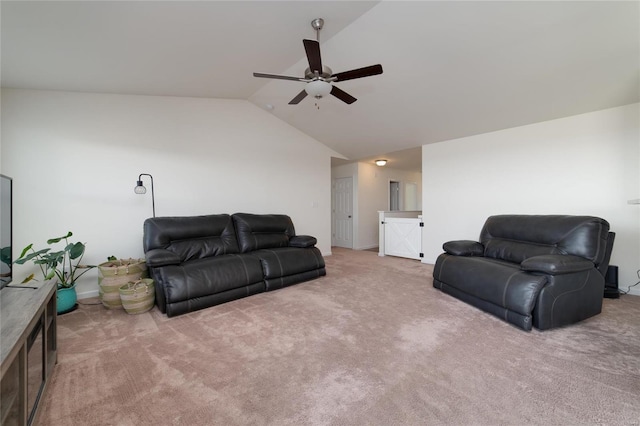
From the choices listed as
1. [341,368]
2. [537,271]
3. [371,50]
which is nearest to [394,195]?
[371,50]

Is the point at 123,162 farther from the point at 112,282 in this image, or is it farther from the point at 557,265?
the point at 557,265

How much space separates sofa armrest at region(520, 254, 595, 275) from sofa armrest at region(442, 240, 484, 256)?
849mm

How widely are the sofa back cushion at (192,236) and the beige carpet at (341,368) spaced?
88 centimetres

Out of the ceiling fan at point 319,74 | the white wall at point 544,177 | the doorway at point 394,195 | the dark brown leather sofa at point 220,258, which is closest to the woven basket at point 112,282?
the dark brown leather sofa at point 220,258

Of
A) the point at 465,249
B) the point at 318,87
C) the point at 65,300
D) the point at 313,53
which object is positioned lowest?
the point at 65,300

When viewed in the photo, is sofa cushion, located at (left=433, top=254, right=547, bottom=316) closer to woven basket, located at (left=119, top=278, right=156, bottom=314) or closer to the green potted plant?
woven basket, located at (left=119, top=278, right=156, bottom=314)

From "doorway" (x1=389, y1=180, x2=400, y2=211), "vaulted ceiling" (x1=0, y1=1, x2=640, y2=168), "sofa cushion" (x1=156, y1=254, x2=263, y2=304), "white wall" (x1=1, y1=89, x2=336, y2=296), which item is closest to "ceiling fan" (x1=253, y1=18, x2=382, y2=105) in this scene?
"vaulted ceiling" (x1=0, y1=1, x2=640, y2=168)

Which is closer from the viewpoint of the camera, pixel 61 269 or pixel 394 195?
pixel 61 269

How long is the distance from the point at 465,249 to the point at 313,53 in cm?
283

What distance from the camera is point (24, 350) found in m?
1.15

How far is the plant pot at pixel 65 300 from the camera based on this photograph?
2.75 meters

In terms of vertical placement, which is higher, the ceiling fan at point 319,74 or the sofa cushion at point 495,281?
the ceiling fan at point 319,74

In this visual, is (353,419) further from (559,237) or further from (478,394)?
(559,237)

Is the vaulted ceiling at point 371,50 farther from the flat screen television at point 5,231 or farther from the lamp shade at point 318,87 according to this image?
the flat screen television at point 5,231
